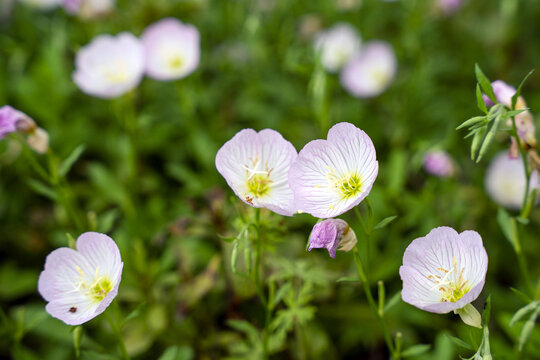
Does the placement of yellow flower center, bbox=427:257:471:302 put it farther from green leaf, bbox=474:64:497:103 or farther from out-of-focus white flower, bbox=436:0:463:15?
out-of-focus white flower, bbox=436:0:463:15

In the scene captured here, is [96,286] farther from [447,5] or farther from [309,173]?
[447,5]

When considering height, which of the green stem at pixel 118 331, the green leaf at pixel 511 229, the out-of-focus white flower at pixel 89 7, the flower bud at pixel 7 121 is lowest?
the green stem at pixel 118 331

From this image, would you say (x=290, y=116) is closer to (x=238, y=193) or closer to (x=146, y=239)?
(x=146, y=239)

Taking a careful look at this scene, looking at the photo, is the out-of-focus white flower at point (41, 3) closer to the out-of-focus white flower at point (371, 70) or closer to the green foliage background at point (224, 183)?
the green foliage background at point (224, 183)

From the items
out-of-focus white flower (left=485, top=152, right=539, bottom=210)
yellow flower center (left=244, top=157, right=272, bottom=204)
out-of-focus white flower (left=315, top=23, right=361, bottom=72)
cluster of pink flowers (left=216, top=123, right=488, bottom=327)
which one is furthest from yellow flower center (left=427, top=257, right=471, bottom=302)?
out-of-focus white flower (left=315, top=23, right=361, bottom=72)

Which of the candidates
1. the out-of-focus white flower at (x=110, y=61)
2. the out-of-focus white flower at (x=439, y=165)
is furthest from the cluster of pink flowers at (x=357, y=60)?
the out-of-focus white flower at (x=110, y=61)

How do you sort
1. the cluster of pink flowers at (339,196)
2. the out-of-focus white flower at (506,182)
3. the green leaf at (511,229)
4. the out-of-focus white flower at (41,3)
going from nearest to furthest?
the cluster of pink flowers at (339,196) → the green leaf at (511,229) → the out-of-focus white flower at (506,182) → the out-of-focus white flower at (41,3)

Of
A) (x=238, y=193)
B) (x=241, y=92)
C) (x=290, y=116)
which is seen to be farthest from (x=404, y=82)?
(x=238, y=193)
